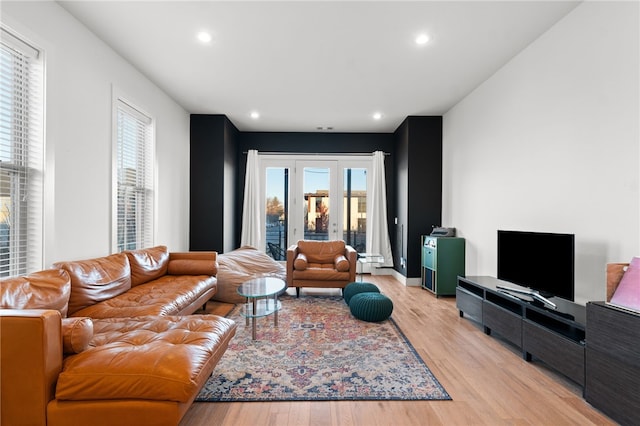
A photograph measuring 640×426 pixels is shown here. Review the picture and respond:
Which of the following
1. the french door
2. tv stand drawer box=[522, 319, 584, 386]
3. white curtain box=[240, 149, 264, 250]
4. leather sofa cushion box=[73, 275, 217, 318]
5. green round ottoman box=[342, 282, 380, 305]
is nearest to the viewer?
tv stand drawer box=[522, 319, 584, 386]

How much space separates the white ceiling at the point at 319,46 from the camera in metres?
2.54

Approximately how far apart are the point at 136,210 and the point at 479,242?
4.49 metres

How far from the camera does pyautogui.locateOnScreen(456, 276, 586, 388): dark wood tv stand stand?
205 centimetres

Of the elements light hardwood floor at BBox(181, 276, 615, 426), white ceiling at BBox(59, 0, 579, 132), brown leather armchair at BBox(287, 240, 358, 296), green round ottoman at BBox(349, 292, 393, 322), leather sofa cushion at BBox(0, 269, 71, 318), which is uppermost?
white ceiling at BBox(59, 0, 579, 132)

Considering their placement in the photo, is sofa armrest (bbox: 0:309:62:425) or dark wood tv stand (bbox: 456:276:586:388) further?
dark wood tv stand (bbox: 456:276:586:388)

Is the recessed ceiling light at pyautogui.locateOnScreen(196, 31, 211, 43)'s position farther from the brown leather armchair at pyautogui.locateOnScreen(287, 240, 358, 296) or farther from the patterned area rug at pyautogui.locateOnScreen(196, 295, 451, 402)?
the patterned area rug at pyautogui.locateOnScreen(196, 295, 451, 402)

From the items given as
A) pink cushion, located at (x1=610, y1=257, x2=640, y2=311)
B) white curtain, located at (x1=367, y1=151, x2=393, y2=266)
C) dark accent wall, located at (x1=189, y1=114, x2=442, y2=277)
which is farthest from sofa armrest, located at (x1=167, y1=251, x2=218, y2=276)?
pink cushion, located at (x1=610, y1=257, x2=640, y2=311)

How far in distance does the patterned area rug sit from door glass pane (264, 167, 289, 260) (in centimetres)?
297

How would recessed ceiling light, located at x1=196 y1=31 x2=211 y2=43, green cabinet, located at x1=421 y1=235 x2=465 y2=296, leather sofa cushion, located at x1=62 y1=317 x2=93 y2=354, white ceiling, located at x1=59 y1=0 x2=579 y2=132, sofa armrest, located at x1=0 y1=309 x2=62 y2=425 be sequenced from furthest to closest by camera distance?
green cabinet, located at x1=421 y1=235 x2=465 y2=296 < recessed ceiling light, located at x1=196 y1=31 x2=211 y2=43 < white ceiling, located at x1=59 y1=0 x2=579 y2=132 < leather sofa cushion, located at x1=62 y1=317 x2=93 y2=354 < sofa armrest, located at x1=0 y1=309 x2=62 y2=425

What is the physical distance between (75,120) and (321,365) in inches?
120

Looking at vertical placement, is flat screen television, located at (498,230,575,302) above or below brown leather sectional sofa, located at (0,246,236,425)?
above

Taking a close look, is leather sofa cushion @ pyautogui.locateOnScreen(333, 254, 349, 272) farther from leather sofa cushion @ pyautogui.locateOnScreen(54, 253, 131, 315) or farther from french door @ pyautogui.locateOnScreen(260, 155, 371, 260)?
leather sofa cushion @ pyautogui.locateOnScreen(54, 253, 131, 315)

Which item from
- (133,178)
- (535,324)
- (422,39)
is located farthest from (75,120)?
(535,324)

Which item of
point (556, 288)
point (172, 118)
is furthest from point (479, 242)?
point (172, 118)
